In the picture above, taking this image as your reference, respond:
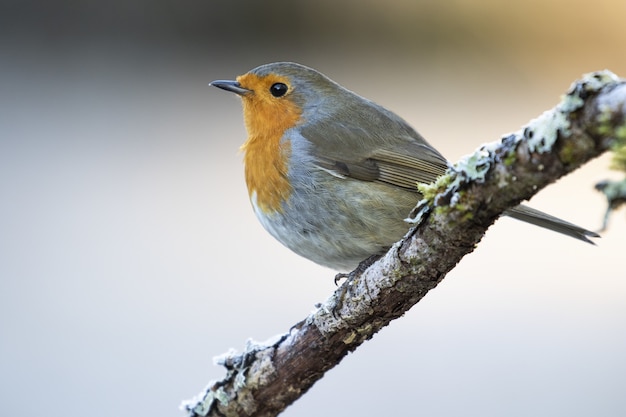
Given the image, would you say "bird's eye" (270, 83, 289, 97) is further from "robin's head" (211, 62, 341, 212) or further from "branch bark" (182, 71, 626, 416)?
"branch bark" (182, 71, 626, 416)

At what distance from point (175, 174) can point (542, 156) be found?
12.9ft

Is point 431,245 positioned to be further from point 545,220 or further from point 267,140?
A: point 267,140

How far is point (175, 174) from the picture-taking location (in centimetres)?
505

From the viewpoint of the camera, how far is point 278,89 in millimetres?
3182

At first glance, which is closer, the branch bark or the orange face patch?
the branch bark

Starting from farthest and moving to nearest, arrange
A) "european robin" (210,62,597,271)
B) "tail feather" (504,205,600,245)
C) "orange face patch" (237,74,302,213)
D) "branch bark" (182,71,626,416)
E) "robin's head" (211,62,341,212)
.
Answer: "robin's head" (211,62,341,212) → "orange face patch" (237,74,302,213) → "european robin" (210,62,597,271) → "tail feather" (504,205,600,245) → "branch bark" (182,71,626,416)

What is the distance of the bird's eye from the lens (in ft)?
10.4

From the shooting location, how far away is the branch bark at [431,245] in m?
1.24

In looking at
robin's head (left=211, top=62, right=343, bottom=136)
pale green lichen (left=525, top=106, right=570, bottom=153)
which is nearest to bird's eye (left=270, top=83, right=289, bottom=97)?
robin's head (left=211, top=62, right=343, bottom=136)

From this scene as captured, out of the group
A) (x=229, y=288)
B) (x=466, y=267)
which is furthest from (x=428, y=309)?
(x=229, y=288)

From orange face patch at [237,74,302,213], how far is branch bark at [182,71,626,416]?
2.04 feet

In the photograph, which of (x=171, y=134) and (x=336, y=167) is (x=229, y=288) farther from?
(x=336, y=167)

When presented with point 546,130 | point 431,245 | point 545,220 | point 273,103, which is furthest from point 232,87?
point 546,130

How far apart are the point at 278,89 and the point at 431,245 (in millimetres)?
1698
